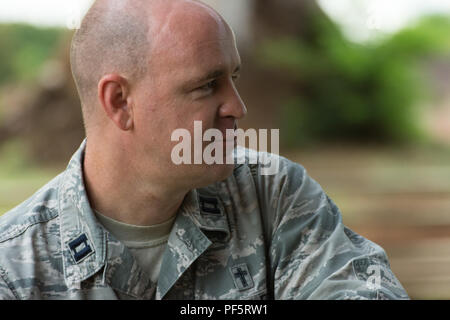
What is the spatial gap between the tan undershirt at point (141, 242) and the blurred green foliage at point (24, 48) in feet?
16.1

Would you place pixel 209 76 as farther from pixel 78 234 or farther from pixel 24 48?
pixel 24 48

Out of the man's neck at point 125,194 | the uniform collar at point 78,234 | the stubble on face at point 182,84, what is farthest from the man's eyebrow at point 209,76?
the uniform collar at point 78,234

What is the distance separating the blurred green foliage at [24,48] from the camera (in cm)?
593

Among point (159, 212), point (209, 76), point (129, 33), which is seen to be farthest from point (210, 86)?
point (159, 212)

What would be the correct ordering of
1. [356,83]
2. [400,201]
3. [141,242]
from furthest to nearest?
[356,83] → [400,201] → [141,242]

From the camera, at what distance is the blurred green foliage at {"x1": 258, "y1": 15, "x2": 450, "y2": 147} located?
6.23 metres

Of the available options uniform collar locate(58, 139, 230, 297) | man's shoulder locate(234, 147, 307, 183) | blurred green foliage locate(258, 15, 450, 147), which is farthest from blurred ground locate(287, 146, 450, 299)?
uniform collar locate(58, 139, 230, 297)

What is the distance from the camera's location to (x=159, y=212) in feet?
4.33

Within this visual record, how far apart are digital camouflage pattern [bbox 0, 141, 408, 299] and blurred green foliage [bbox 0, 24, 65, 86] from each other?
4880 millimetres

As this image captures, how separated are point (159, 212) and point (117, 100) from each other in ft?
0.86

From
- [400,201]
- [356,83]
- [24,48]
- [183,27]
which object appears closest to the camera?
[183,27]

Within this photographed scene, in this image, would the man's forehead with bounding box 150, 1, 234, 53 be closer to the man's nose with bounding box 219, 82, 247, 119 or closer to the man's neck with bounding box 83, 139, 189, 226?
the man's nose with bounding box 219, 82, 247, 119

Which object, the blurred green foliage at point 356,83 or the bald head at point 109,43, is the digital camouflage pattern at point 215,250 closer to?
the bald head at point 109,43

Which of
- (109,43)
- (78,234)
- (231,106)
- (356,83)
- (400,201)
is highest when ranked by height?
Result: (109,43)
